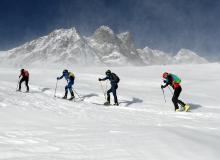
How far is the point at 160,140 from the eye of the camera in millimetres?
6980

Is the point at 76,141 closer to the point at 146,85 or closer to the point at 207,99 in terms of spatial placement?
the point at 207,99

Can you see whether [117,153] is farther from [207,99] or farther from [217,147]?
[207,99]

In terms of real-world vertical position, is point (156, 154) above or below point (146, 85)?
below

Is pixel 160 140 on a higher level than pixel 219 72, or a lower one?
lower

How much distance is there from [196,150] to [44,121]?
518cm

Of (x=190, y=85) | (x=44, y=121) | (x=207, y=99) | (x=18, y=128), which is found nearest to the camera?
(x=18, y=128)

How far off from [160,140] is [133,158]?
4.48 feet

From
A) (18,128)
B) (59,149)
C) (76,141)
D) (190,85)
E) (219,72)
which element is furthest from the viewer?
(219,72)

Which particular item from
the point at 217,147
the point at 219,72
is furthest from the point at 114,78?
the point at 219,72

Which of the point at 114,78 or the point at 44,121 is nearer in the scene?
the point at 44,121

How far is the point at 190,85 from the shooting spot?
3011 cm

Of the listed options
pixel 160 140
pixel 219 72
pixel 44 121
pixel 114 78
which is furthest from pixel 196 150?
pixel 219 72

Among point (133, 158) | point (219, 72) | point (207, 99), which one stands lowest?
point (133, 158)

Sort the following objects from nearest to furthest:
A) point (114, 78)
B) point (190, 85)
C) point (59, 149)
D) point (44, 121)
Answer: point (59, 149)
point (44, 121)
point (114, 78)
point (190, 85)
